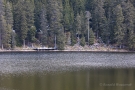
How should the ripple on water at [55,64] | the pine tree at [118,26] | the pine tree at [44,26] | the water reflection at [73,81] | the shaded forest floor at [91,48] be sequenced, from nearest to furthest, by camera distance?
the water reflection at [73,81] < the ripple on water at [55,64] < the shaded forest floor at [91,48] < the pine tree at [118,26] < the pine tree at [44,26]

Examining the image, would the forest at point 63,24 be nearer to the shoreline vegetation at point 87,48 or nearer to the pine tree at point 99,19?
the pine tree at point 99,19

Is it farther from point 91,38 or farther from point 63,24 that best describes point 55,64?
point 63,24

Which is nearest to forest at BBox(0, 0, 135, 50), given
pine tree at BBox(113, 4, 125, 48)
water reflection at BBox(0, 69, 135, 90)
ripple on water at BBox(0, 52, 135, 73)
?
pine tree at BBox(113, 4, 125, 48)

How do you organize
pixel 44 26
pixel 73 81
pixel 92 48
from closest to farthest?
pixel 73 81 < pixel 92 48 < pixel 44 26

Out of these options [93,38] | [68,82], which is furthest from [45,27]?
[68,82]

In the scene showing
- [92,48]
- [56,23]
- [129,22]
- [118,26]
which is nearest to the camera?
[118,26]

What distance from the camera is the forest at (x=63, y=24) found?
340 ft

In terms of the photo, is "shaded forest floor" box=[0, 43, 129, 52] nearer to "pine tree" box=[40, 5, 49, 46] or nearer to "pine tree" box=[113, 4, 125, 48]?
→ "pine tree" box=[113, 4, 125, 48]

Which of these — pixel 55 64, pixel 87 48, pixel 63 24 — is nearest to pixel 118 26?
pixel 87 48

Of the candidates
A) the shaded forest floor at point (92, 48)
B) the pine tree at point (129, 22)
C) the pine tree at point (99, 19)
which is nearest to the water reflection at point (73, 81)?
the pine tree at point (129, 22)

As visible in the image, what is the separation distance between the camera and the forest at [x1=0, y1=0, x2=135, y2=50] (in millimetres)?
103688

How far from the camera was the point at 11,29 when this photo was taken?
104562 millimetres

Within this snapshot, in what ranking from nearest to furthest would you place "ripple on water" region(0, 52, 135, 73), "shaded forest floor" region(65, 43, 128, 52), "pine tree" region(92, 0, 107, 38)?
"ripple on water" region(0, 52, 135, 73)
"shaded forest floor" region(65, 43, 128, 52)
"pine tree" region(92, 0, 107, 38)

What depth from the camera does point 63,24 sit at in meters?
113
